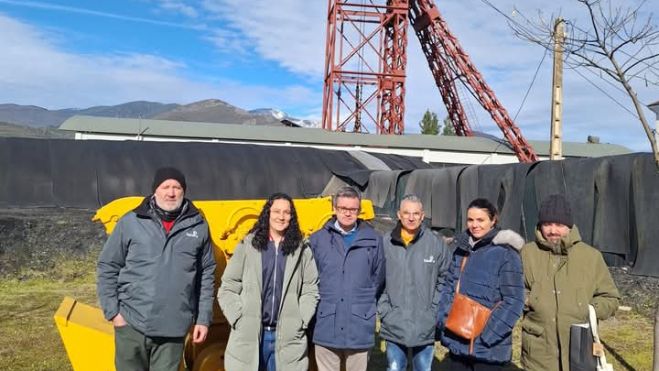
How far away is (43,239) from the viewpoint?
8812 mm

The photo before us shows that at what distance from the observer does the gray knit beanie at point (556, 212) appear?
9.56ft

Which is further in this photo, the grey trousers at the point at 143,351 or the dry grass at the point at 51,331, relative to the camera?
the dry grass at the point at 51,331

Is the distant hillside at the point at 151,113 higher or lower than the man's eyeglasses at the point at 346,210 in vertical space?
higher

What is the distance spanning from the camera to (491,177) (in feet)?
26.7

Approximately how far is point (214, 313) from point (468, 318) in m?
1.83

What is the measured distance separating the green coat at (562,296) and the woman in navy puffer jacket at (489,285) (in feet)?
0.39

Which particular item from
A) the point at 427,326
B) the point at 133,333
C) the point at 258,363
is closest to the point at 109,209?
the point at 133,333

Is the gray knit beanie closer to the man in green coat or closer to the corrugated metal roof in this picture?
the man in green coat

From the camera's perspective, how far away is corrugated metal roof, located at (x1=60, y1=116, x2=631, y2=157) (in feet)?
57.5

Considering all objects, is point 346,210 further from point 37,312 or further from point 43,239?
point 43,239

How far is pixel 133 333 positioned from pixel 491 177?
6262 millimetres

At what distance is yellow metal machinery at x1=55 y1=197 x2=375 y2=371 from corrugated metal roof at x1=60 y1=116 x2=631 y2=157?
14435 millimetres

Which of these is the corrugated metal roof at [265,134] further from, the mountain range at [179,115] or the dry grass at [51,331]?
the dry grass at [51,331]

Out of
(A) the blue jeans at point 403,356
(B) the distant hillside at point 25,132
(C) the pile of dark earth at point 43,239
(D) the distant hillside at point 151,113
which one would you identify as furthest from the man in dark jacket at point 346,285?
(B) the distant hillside at point 25,132
